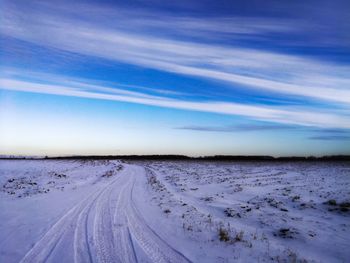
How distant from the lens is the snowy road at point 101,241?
7.09 metres

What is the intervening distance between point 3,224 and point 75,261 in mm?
5511

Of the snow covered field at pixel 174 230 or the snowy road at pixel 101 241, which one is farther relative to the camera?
the snow covered field at pixel 174 230

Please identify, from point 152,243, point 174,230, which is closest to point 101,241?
point 152,243

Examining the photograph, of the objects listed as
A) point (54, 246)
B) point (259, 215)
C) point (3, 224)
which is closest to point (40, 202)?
point (3, 224)

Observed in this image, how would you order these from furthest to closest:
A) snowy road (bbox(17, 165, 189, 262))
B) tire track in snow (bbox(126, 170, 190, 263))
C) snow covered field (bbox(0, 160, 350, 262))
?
snow covered field (bbox(0, 160, 350, 262)) → tire track in snow (bbox(126, 170, 190, 263)) → snowy road (bbox(17, 165, 189, 262))

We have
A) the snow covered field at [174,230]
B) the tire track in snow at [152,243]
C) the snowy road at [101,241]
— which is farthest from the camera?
the snow covered field at [174,230]

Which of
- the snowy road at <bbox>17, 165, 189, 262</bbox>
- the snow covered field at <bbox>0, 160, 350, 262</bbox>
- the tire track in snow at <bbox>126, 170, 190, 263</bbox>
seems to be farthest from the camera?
the snow covered field at <bbox>0, 160, 350, 262</bbox>

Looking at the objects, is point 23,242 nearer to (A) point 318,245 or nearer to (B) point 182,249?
(B) point 182,249

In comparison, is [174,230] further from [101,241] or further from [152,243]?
[101,241]

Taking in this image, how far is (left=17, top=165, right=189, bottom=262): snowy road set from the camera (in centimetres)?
709

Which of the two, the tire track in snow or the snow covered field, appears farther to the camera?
the snow covered field

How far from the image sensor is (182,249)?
317 inches

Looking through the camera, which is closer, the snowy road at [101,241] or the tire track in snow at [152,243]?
the snowy road at [101,241]

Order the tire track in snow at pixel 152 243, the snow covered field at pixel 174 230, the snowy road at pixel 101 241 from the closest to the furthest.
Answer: the snowy road at pixel 101 241 < the tire track in snow at pixel 152 243 < the snow covered field at pixel 174 230
